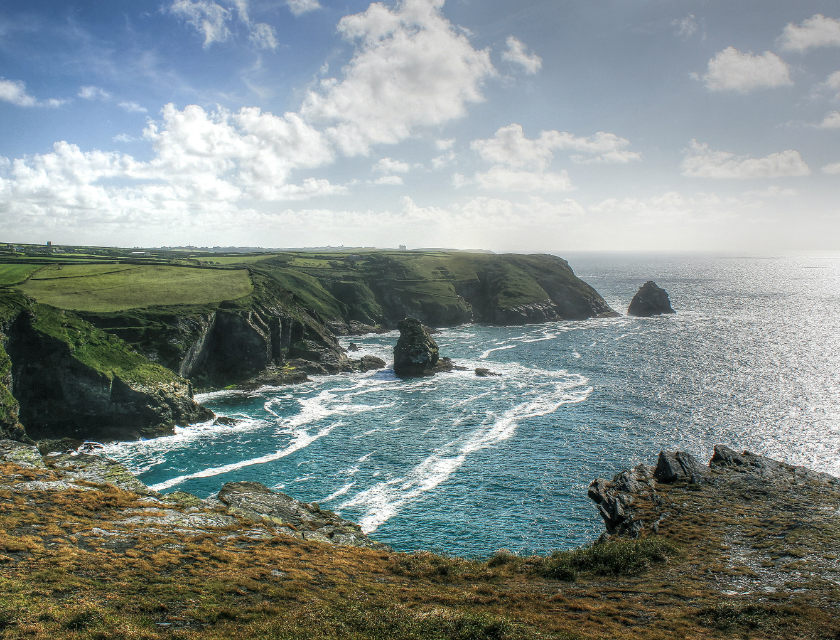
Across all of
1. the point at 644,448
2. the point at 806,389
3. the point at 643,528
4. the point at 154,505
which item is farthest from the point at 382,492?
the point at 806,389

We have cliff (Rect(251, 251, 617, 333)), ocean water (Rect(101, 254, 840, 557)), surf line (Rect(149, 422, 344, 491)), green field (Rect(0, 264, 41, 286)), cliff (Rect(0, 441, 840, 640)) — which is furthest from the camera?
cliff (Rect(251, 251, 617, 333))

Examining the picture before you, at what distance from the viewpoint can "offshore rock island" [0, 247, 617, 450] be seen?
70812 millimetres

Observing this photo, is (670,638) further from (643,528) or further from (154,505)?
(154,505)

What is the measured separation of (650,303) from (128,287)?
188 m

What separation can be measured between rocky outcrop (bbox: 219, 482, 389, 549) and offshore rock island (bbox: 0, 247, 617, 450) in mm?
35920

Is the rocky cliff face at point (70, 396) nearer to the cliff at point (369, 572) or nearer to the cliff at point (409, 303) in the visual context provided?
the cliff at point (369, 572)

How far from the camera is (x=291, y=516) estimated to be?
4256 cm

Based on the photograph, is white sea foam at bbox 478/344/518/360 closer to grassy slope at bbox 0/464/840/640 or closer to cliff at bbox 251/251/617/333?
cliff at bbox 251/251/617/333

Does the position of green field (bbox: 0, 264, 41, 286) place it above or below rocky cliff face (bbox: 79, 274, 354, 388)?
above

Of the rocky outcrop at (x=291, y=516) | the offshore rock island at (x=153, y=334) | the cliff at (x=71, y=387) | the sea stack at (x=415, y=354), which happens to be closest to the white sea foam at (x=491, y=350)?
the sea stack at (x=415, y=354)

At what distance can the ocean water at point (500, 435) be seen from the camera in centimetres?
5191

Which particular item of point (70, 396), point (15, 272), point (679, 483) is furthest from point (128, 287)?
point (679, 483)


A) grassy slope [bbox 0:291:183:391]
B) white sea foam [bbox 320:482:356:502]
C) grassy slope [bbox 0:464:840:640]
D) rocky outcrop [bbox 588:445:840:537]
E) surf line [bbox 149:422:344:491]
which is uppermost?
grassy slope [bbox 0:291:183:391]

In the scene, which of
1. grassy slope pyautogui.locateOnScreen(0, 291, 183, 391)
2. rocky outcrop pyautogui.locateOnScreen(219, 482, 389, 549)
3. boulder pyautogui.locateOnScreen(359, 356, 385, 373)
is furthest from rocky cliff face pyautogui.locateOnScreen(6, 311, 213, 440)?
boulder pyautogui.locateOnScreen(359, 356, 385, 373)
